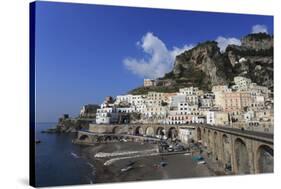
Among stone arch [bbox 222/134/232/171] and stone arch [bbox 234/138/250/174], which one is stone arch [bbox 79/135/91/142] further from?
stone arch [bbox 234/138/250/174]

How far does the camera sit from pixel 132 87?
7719mm

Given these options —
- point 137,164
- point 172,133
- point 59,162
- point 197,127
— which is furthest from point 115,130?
point 197,127

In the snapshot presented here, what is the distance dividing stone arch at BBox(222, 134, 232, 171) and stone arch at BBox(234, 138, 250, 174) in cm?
12

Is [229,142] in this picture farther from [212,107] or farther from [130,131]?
[130,131]

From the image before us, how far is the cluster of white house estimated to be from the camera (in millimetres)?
7996

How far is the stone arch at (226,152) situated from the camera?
822cm

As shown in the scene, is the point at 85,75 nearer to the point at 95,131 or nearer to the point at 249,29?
the point at 95,131

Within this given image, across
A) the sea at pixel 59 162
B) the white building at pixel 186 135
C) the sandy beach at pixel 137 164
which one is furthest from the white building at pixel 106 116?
the white building at pixel 186 135

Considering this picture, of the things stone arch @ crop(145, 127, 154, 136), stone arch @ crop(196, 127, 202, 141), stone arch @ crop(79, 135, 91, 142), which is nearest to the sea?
stone arch @ crop(79, 135, 91, 142)

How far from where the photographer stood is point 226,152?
325 inches

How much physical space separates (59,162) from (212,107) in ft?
9.34

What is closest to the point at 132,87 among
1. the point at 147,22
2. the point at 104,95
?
the point at 104,95

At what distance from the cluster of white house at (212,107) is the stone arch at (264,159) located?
14.8 inches

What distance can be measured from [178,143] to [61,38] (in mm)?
2711
